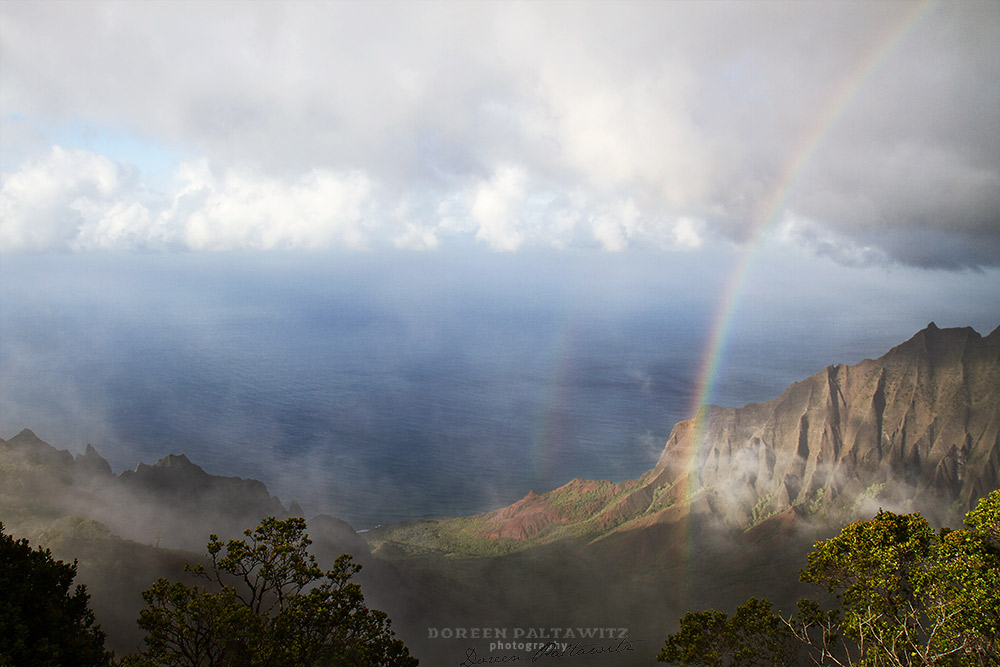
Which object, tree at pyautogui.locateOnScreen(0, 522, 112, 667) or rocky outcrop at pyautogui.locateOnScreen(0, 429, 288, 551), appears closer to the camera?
tree at pyautogui.locateOnScreen(0, 522, 112, 667)

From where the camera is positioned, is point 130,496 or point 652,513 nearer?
point 130,496

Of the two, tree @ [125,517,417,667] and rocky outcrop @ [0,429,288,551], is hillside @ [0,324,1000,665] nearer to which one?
rocky outcrop @ [0,429,288,551]

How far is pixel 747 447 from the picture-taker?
108562mm

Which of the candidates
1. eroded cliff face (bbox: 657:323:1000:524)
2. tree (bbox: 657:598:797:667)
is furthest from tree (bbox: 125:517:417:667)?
eroded cliff face (bbox: 657:323:1000:524)

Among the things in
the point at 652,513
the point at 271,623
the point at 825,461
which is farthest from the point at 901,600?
the point at 825,461

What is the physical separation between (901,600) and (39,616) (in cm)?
3096

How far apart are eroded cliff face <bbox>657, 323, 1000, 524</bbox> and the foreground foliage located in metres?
82.2

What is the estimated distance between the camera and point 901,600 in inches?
794

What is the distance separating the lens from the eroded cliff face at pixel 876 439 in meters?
88.2

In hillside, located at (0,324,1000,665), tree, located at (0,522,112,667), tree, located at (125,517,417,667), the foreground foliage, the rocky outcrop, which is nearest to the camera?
tree, located at (0,522,112,667)

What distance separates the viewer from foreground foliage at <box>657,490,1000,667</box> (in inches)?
696

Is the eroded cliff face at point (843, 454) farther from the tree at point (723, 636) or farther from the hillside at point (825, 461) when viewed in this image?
the tree at point (723, 636)

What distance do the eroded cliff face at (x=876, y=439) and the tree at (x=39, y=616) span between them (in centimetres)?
9811
